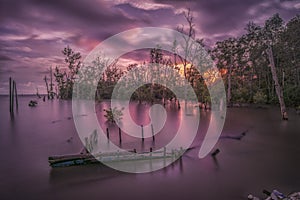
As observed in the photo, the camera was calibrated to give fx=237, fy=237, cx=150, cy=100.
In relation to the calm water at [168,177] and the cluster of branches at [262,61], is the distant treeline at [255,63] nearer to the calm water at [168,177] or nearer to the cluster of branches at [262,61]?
the cluster of branches at [262,61]

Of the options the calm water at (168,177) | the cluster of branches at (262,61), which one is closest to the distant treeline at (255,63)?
the cluster of branches at (262,61)

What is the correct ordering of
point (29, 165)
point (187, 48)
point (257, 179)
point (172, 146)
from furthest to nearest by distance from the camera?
point (187, 48) < point (172, 146) < point (29, 165) < point (257, 179)

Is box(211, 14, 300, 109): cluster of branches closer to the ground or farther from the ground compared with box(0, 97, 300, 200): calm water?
farther from the ground

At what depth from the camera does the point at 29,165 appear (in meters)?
Answer: 9.30

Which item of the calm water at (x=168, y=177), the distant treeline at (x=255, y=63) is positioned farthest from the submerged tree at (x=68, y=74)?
the calm water at (x=168, y=177)

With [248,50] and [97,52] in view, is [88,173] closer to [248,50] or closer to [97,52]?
[248,50]

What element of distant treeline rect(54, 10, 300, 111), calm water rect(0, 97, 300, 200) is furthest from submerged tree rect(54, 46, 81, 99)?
calm water rect(0, 97, 300, 200)

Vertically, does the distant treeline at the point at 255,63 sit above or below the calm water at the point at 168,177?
above

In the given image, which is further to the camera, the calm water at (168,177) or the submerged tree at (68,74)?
the submerged tree at (68,74)

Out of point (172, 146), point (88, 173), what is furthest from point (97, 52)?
point (88, 173)

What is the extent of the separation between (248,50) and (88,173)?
36436mm

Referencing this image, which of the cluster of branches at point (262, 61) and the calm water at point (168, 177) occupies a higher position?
the cluster of branches at point (262, 61)

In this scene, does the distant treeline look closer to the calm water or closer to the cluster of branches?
the cluster of branches

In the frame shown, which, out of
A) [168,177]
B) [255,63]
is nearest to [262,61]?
[255,63]
